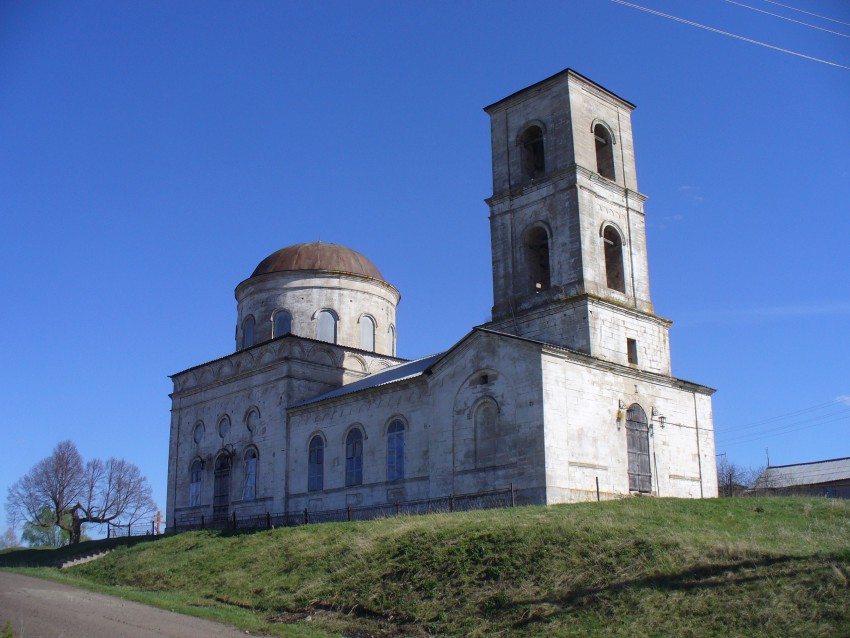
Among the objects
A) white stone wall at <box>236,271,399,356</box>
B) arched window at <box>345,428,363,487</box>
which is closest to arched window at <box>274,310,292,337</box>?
white stone wall at <box>236,271,399,356</box>

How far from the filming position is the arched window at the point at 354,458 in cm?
3011

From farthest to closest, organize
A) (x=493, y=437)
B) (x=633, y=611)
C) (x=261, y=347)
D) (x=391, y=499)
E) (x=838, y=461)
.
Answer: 1. (x=838, y=461)
2. (x=261, y=347)
3. (x=391, y=499)
4. (x=493, y=437)
5. (x=633, y=611)

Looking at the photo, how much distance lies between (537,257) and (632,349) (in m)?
4.42

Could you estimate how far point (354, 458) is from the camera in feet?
99.8

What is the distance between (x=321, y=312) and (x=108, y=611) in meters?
22.6

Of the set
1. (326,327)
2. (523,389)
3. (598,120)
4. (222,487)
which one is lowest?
(222,487)

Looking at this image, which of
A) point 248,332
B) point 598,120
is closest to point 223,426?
point 248,332

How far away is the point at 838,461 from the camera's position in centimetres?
4934

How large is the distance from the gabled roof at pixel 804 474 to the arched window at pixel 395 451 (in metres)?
28.9

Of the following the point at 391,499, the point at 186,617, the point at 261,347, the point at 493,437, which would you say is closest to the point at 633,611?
the point at 186,617

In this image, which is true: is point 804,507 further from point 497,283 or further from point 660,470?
point 497,283

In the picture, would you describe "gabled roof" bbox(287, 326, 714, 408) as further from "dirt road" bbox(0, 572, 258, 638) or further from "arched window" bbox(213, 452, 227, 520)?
"dirt road" bbox(0, 572, 258, 638)

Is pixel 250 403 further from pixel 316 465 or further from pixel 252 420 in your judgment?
pixel 316 465

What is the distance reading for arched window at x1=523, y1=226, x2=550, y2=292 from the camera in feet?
93.6
